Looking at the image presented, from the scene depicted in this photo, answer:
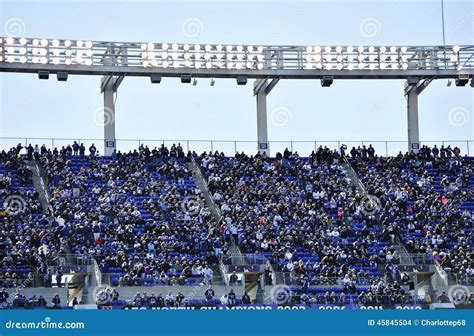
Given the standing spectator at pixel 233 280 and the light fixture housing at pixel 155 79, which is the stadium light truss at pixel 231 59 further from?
the standing spectator at pixel 233 280

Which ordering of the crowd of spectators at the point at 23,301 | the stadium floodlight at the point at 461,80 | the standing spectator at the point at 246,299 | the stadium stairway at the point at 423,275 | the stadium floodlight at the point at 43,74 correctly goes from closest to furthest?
1. the crowd of spectators at the point at 23,301
2. the standing spectator at the point at 246,299
3. the stadium stairway at the point at 423,275
4. the stadium floodlight at the point at 43,74
5. the stadium floodlight at the point at 461,80

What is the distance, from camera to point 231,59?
5828cm

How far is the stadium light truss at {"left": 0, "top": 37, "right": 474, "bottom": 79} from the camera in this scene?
5594 cm

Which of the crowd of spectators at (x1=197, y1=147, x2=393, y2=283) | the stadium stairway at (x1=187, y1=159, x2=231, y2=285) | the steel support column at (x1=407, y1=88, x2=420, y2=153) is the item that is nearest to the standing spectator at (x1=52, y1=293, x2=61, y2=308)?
the stadium stairway at (x1=187, y1=159, x2=231, y2=285)

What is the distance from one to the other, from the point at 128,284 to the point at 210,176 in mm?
11812

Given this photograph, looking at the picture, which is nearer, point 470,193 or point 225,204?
point 225,204

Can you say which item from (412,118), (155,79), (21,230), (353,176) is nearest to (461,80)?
(412,118)

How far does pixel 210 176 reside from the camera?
176ft

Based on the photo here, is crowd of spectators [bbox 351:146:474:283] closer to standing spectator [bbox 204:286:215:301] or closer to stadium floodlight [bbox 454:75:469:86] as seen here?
stadium floodlight [bbox 454:75:469:86]

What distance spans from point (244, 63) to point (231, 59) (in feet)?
2.49

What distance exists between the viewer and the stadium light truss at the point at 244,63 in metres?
56.0

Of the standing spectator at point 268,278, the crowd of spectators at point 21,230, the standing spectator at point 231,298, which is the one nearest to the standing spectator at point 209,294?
the standing spectator at point 231,298

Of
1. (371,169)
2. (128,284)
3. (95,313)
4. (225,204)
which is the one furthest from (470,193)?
(95,313)

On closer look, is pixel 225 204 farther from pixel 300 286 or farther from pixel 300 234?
pixel 300 286
